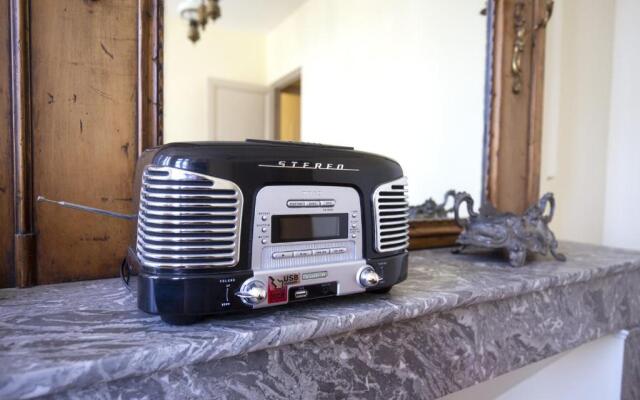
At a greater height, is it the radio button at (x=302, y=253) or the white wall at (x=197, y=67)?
the white wall at (x=197, y=67)

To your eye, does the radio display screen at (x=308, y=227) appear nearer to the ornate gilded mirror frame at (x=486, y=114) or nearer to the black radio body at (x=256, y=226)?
the black radio body at (x=256, y=226)

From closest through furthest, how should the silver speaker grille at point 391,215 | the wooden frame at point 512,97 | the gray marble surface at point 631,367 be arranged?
1. the silver speaker grille at point 391,215
2. the gray marble surface at point 631,367
3. the wooden frame at point 512,97

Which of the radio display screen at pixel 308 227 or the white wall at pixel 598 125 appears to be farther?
the white wall at pixel 598 125

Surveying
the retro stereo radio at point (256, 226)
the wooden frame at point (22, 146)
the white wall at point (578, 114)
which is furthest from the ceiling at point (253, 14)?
the white wall at point (578, 114)

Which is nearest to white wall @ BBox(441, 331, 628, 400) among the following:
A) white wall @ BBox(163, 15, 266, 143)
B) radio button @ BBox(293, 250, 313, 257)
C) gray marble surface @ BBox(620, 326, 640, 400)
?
gray marble surface @ BBox(620, 326, 640, 400)

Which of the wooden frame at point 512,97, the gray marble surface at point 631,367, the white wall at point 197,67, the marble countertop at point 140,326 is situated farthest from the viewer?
the wooden frame at point 512,97

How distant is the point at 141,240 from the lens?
19.5 inches

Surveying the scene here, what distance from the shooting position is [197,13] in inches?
33.1

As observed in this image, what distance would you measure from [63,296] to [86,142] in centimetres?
27

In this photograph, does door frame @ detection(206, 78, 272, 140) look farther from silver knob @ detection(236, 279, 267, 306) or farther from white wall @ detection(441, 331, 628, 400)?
white wall @ detection(441, 331, 628, 400)

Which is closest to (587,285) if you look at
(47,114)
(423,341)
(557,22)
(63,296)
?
(423,341)

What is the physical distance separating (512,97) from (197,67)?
96 centimetres

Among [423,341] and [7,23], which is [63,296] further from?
[423,341]

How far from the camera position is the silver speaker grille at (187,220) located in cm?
47
